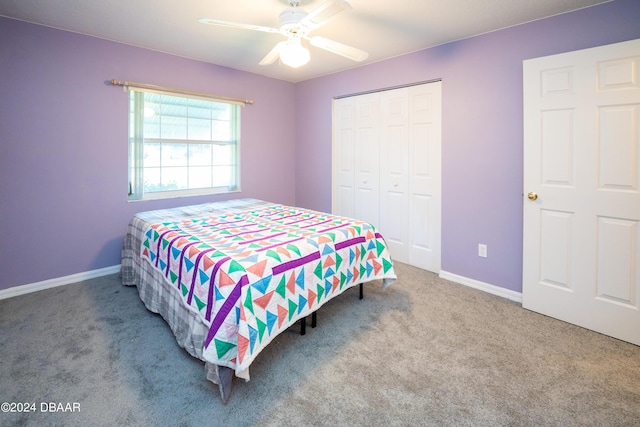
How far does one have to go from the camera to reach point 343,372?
69.6 inches

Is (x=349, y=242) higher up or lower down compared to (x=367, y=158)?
lower down

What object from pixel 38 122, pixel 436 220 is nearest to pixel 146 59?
pixel 38 122

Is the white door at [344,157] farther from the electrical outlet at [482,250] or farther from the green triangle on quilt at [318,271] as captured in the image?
the green triangle on quilt at [318,271]

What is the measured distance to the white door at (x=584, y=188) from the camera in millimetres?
2051

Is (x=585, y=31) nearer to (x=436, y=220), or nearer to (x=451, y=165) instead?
(x=451, y=165)

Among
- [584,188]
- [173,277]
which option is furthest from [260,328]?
[584,188]

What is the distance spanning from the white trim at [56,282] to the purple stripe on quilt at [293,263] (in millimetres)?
2360

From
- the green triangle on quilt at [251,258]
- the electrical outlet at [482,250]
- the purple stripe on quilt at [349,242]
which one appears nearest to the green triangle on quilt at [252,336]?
the green triangle on quilt at [251,258]

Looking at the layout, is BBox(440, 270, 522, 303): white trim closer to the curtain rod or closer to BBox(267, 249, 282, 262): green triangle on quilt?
BBox(267, 249, 282, 262): green triangle on quilt

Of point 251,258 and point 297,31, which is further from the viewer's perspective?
point 297,31

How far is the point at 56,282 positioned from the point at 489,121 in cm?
414

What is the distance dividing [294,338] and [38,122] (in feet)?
9.28

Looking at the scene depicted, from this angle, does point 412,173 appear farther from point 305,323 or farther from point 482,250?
point 305,323

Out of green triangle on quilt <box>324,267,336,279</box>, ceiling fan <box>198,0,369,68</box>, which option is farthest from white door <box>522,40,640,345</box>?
green triangle on quilt <box>324,267,336,279</box>
